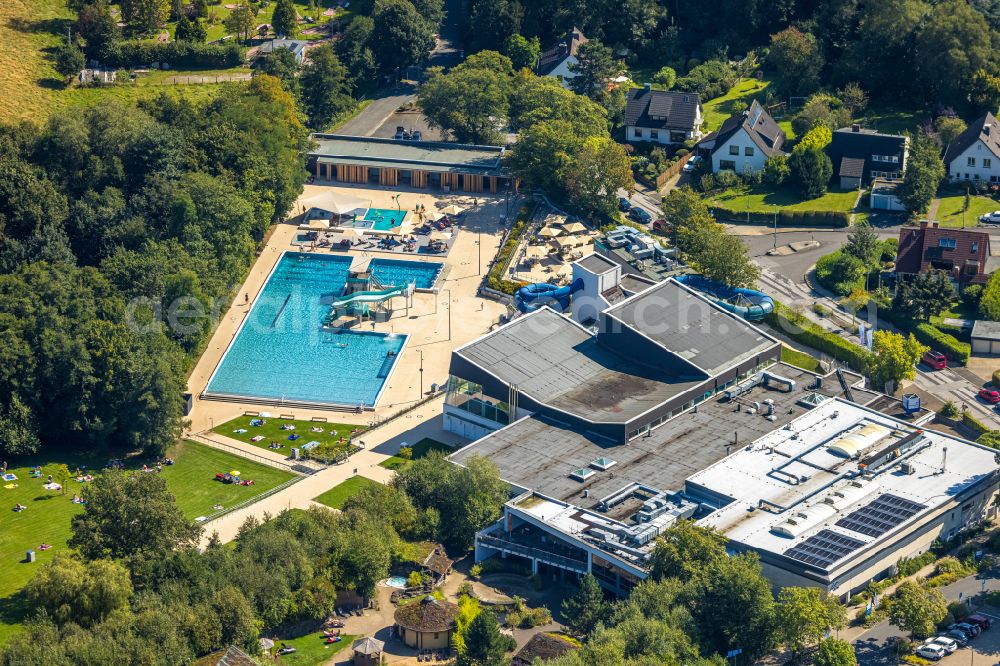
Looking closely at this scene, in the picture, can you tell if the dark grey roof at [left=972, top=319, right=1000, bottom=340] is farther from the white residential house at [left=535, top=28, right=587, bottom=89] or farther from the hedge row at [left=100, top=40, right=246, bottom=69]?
the hedge row at [left=100, top=40, right=246, bottom=69]

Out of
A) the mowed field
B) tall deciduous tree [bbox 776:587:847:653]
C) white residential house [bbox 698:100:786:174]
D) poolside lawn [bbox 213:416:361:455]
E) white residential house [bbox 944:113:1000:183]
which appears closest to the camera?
tall deciduous tree [bbox 776:587:847:653]

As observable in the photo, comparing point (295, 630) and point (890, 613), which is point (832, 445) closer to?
point (890, 613)

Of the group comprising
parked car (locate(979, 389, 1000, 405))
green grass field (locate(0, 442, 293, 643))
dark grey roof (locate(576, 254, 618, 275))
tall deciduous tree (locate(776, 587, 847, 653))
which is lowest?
green grass field (locate(0, 442, 293, 643))

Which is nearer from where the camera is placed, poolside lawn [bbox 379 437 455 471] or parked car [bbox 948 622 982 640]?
parked car [bbox 948 622 982 640]

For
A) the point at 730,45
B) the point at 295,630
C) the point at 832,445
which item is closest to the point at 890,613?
the point at 832,445

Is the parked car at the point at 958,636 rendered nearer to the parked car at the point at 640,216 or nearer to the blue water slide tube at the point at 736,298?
the blue water slide tube at the point at 736,298

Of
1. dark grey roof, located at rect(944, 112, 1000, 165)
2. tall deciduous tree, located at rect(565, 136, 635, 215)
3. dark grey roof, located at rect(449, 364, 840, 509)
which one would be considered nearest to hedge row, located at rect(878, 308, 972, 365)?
dark grey roof, located at rect(449, 364, 840, 509)

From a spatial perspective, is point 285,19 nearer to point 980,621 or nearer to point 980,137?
point 980,137

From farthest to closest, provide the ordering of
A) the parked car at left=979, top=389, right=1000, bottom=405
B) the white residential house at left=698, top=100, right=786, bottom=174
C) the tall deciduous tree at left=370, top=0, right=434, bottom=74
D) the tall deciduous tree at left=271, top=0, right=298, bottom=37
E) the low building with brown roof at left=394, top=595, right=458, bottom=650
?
the tall deciduous tree at left=271, top=0, right=298, bottom=37, the tall deciduous tree at left=370, top=0, right=434, bottom=74, the white residential house at left=698, top=100, right=786, bottom=174, the parked car at left=979, top=389, right=1000, bottom=405, the low building with brown roof at left=394, top=595, right=458, bottom=650
